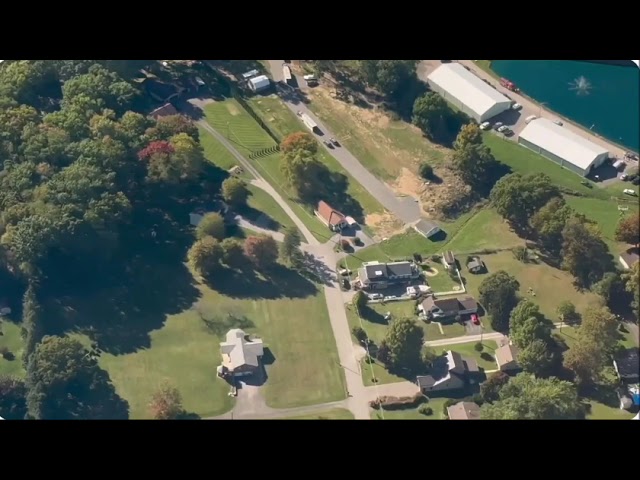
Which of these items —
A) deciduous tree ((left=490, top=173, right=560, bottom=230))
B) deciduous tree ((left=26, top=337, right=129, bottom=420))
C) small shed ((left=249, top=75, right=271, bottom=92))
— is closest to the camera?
deciduous tree ((left=26, top=337, right=129, bottom=420))

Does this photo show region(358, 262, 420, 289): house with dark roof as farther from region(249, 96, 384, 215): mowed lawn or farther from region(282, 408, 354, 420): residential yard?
region(282, 408, 354, 420): residential yard

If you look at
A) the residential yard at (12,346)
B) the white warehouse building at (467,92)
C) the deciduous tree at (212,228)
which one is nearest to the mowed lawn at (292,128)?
the deciduous tree at (212,228)

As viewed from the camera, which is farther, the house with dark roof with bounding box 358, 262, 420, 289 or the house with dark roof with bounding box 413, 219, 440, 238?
the house with dark roof with bounding box 413, 219, 440, 238

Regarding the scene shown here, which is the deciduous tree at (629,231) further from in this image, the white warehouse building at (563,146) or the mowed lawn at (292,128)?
the mowed lawn at (292,128)

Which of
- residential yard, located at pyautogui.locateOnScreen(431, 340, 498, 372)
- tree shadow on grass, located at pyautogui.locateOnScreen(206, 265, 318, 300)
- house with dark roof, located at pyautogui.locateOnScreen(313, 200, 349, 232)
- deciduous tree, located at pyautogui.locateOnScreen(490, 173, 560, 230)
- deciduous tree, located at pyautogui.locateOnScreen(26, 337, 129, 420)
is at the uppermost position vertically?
deciduous tree, located at pyautogui.locateOnScreen(490, 173, 560, 230)

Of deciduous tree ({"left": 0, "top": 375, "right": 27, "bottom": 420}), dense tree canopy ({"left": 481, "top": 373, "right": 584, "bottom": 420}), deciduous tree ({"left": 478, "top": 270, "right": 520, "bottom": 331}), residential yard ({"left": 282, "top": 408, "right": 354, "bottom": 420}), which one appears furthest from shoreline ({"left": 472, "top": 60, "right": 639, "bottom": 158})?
deciduous tree ({"left": 0, "top": 375, "right": 27, "bottom": 420})

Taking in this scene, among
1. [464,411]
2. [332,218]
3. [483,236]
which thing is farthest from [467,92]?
[464,411]

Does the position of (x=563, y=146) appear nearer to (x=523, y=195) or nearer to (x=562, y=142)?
(x=562, y=142)

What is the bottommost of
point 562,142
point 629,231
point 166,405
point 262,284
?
point 166,405
